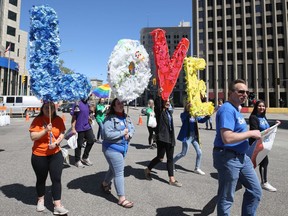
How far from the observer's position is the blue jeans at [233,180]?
9.80ft

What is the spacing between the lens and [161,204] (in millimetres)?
4172

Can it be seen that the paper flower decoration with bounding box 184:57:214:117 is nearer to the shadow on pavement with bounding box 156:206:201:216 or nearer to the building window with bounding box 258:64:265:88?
the shadow on pavement with bounding box 156:206:201:216

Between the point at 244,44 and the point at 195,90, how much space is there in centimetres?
6439

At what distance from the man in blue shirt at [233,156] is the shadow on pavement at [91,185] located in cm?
206

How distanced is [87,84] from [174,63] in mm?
1963

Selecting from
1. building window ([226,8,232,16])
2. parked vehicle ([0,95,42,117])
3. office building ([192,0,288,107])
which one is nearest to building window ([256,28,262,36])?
office building ([192,0,288,107])

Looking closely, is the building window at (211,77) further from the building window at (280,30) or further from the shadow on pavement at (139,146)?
the shadow on pavement at (139,146)

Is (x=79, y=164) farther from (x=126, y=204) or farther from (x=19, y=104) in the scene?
(x=19, y=104)

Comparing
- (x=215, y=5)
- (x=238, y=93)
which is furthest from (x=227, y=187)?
(x=215, y=5)

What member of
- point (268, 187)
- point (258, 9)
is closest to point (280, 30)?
point (258, 9)

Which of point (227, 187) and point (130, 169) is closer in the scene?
point (227, 187)

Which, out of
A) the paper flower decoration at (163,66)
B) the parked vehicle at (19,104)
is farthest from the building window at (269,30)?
the paper flower decoration at (163,66)

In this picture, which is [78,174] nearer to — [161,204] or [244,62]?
[161,204]

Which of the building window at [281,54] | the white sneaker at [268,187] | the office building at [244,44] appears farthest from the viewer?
the office building at [244,44]
